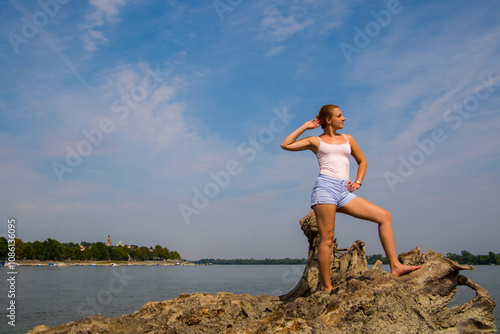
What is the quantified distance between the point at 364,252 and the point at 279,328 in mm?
3093

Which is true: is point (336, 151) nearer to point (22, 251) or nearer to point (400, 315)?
point (400, 315)

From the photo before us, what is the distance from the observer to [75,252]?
11769cm

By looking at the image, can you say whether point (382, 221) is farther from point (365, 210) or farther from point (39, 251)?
point (39, 251)

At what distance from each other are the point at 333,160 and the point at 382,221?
893mm

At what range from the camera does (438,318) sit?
3805 millimetres

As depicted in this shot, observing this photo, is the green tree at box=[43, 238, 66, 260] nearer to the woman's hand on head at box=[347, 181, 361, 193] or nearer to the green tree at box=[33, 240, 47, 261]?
the green tree at box=[33, 240, 47, 261]

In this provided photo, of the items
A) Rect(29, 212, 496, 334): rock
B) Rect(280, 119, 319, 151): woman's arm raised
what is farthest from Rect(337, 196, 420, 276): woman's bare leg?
Rect(280, 119, 319, 151): woman's arm raised

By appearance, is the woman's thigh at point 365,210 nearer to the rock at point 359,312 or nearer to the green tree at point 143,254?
the rock at point 359,312

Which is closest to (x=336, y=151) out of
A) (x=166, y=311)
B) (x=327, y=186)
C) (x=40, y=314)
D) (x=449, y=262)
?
(x=327, y=186)

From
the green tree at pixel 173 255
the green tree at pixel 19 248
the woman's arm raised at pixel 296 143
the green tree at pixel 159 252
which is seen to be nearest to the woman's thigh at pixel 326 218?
the woman's arm raised at pixel 296 143

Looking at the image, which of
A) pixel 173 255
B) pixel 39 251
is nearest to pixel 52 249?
pixel 39 251

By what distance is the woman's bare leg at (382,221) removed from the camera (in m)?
4.33

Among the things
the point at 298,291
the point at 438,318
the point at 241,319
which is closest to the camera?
the point at 438,318

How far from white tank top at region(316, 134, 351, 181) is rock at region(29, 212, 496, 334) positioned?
1209 mm
